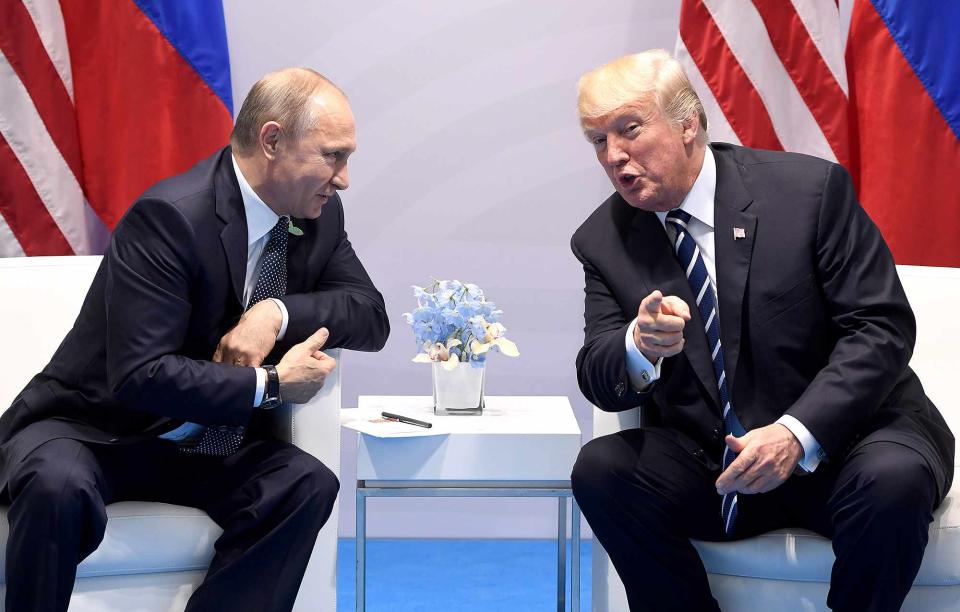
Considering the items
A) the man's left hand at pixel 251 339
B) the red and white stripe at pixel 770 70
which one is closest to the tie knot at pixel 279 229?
the man's left hand at pixel 251 339

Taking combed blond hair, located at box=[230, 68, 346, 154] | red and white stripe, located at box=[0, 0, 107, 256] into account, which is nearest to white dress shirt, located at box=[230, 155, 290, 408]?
combed blond hair, located at box=[230, 68, 346, 154]

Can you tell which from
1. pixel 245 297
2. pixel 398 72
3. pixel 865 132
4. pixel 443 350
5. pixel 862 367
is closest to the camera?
pixel 862 367

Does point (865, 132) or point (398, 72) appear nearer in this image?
point (865, 132)

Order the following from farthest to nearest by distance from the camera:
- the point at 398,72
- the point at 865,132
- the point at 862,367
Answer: the point at 398,72 < the point at 865,132 < the point at 862,367

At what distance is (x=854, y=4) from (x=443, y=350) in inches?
73.1

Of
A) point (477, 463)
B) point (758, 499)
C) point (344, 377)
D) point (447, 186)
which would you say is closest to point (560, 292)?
point (447, 186)

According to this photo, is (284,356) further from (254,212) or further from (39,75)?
(39,75)

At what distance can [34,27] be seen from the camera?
12.7 ft

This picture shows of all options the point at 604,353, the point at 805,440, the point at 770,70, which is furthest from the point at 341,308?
the point at 770,70

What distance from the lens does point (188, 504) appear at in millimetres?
2678

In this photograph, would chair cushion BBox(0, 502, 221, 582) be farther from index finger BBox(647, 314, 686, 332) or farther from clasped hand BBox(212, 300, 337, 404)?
index finger BBox(647, 314, 686, 332)

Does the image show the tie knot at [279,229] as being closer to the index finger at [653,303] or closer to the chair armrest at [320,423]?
the chair armrest at [320,423]

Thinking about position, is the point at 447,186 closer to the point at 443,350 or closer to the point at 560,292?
the point at 560,292

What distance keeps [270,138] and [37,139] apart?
1440mm
